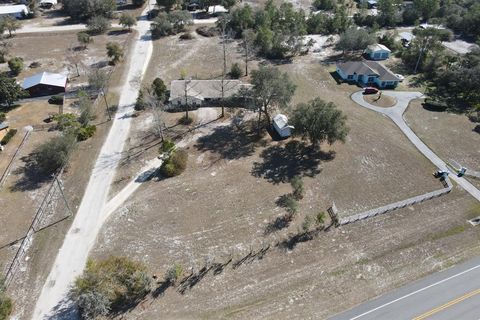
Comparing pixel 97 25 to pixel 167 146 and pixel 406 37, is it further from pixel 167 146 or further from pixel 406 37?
pixel 406 37

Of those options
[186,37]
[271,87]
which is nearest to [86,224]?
[271,87]

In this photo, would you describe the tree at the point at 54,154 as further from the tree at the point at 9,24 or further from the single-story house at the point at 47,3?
the single-story house at the point at 47,3

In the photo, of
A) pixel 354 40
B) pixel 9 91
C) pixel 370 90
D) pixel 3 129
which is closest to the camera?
pixel 3 129

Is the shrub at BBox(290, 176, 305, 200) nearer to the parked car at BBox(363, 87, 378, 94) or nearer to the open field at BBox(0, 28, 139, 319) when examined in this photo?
the open field at BBox(0, 28, 139, 319)

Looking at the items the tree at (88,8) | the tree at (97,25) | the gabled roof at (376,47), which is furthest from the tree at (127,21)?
the gabled roof at (376,47)

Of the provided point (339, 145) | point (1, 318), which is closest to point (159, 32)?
point (339, 145)

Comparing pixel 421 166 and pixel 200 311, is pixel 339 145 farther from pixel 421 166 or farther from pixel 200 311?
pixel 200 311
